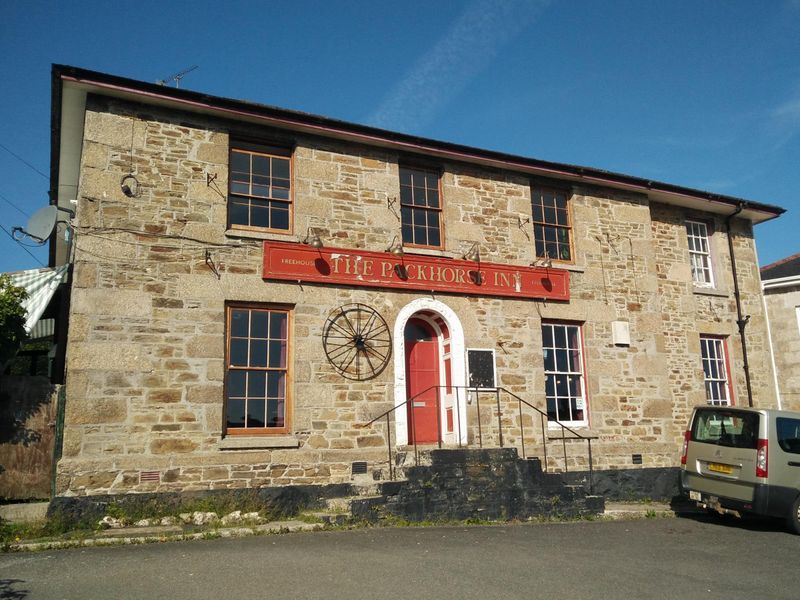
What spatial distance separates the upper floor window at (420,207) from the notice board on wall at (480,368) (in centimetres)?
214

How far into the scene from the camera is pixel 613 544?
29.7 ft

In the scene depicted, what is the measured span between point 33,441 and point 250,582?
17.5 ft

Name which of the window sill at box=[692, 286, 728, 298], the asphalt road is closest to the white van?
the asphalt road

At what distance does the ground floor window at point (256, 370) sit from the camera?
10.9m

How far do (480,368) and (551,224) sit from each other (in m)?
3.65

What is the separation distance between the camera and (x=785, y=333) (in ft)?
54.2

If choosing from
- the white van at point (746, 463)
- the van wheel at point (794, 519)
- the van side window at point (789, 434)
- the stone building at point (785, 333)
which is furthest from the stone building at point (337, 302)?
the van wheel at point (794, 519)

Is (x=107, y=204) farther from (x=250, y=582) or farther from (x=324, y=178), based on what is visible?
(x=250, y=582)

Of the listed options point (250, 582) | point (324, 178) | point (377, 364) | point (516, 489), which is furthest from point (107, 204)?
point (516, 489)

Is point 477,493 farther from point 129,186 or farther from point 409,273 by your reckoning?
point 129,186

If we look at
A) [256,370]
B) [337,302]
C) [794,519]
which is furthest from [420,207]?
[794,519]

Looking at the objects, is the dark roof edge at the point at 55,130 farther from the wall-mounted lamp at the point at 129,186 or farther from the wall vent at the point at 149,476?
the wall vent at the point at 149,476

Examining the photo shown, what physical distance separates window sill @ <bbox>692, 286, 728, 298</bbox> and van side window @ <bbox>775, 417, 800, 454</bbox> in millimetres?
5367

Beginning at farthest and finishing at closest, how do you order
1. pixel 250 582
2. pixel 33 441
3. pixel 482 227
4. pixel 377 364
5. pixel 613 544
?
pixel 482 227 < pixel 377 364 < pixel 33 441 < pixel 613 544 < pixel 250 582
